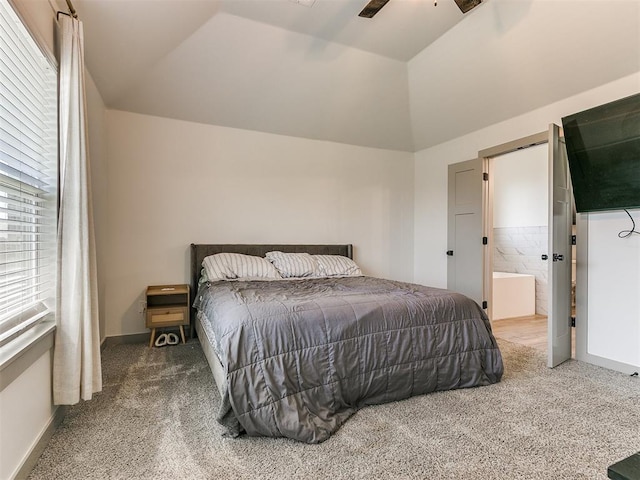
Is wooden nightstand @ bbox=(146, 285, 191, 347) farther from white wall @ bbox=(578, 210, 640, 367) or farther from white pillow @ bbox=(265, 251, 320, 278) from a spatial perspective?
white wall @ bbox=(578, 210, 640, 367)

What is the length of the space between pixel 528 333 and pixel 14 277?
4617 millimetres

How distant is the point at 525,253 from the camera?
17.2 ft

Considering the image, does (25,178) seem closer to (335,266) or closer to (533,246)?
(335,266)

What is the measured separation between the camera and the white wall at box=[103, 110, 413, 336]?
11.5 ft

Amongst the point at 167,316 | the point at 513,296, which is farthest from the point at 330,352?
the point at 513,296

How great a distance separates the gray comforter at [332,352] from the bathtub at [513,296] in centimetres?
246

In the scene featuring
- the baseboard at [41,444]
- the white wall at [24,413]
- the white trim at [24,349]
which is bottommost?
the baseboard at [41,444]

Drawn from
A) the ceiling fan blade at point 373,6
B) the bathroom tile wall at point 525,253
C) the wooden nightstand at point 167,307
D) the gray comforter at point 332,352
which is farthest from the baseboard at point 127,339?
the bathroom tile wall at point 525,253

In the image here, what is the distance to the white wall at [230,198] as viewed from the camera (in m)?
3.51

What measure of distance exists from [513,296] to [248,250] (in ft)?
12.4

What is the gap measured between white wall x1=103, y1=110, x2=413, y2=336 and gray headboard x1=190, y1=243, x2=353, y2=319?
13 centimetres

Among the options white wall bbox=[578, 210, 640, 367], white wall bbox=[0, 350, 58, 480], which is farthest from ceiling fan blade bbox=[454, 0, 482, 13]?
white wall bbox=[0, 350, 58, 480]

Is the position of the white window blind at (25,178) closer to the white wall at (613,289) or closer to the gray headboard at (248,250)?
the gray headboard at (248,250)

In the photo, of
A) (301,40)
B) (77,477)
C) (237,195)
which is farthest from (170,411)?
(301,40)
